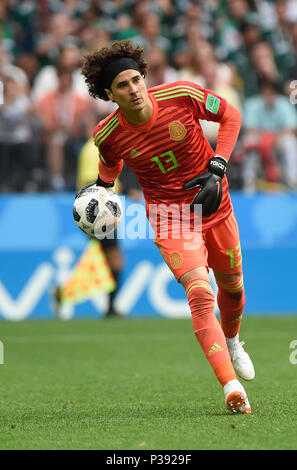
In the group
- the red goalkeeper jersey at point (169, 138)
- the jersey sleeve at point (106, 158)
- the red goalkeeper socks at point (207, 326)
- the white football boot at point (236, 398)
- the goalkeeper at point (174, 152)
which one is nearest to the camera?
the white football boot at point (236, 398)

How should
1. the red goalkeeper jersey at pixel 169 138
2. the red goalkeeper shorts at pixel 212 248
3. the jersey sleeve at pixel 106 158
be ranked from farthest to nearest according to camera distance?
the jersey sleeve at pixel 106 158, the red goalkeeper jersey at pixel 169 138, the red goalkeeper shorts at pixel 212 248

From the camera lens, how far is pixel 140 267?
12867 millimetres

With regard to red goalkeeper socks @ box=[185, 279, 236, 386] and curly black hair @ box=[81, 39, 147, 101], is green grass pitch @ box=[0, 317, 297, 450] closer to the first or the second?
red goalkeeper socks @ box=[185, 279, 236, 386]

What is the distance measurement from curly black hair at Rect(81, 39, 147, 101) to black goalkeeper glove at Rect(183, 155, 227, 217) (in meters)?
0.87

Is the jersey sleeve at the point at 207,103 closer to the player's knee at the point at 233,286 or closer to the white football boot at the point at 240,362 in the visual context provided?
the player's knee at the point at 233,286

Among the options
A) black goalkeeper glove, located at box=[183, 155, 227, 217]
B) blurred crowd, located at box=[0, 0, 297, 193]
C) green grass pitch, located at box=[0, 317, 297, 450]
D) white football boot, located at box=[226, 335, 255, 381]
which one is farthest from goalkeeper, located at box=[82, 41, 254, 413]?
blurred crowd, located at box=[0, 0, 297, 193]

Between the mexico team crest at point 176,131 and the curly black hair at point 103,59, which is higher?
the curly black hair at point 103,59

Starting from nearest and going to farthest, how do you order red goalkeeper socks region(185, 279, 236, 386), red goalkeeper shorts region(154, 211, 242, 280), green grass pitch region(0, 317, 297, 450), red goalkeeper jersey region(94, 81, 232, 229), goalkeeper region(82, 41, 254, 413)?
green grass pitch region(0, 317, 297, 450)
red goalkeeper socks region(185, 279, 236, 386)
goalkeeper region(82, 41, 254, 413)
red goalkeeper shorts region(154, 211, 242, 280)
red goalkeeper jersey region(94, 81, 232, 229)

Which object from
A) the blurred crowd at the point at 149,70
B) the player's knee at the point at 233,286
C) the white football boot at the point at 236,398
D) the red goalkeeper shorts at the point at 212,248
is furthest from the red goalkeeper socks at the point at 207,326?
the blurred crowd at the point at 149,70

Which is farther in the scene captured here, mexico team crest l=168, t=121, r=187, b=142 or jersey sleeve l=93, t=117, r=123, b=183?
jersey sleeve l=93, t=117, r=123, b=183

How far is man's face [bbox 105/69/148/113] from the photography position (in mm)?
5789

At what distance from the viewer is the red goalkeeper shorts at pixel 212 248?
586 centimetres

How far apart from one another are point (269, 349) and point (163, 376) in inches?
81.2
